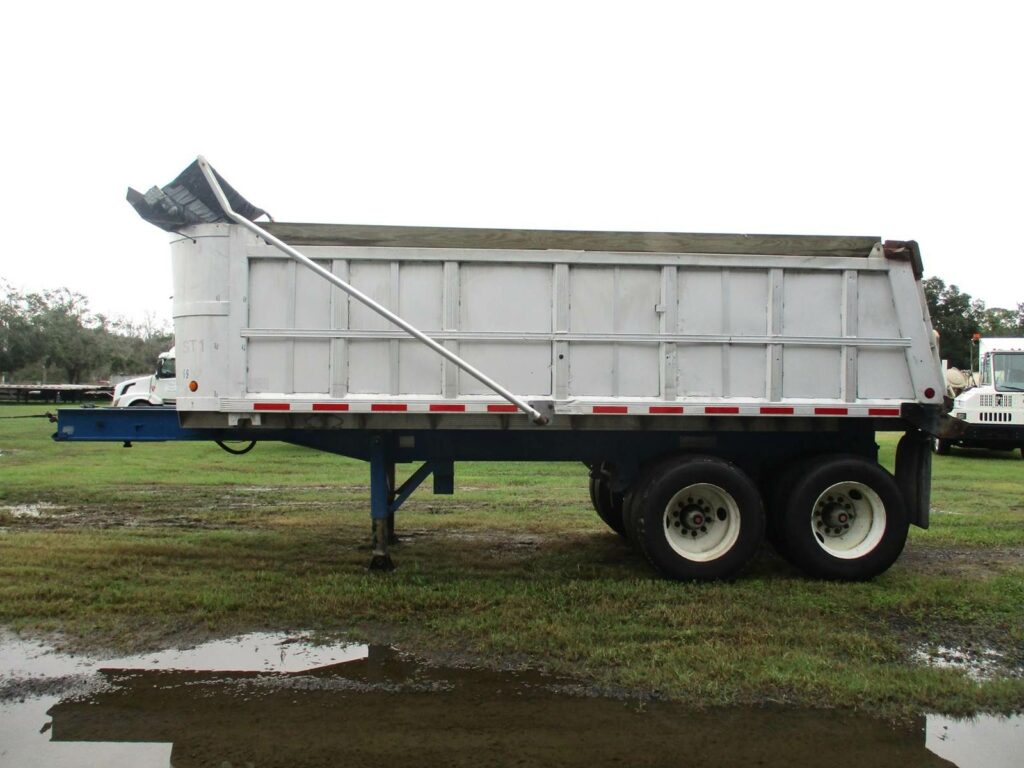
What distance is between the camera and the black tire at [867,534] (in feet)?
25.3

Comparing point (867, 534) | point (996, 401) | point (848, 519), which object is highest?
point (996, 401)

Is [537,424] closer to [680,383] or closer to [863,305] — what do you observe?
[680,383]

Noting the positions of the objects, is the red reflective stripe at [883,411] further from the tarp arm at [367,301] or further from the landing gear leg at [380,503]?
the landing gear leg at [380,503]

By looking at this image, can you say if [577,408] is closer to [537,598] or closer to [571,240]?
[571,240]

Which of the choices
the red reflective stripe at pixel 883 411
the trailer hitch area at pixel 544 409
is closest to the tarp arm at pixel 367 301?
the trailer hitch area at pixel 544 409

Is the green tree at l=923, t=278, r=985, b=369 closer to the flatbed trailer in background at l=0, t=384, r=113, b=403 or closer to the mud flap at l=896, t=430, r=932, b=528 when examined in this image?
the flatbed trailer in background at l=0, t=384, r=113, b=403

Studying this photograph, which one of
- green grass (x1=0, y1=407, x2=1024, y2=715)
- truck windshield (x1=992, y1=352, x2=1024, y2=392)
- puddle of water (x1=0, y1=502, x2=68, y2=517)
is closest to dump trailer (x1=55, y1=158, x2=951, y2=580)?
green grass (x1=0, y1=407, x2=1024, y2=715)

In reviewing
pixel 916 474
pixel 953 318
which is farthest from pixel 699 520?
pixel 953 318

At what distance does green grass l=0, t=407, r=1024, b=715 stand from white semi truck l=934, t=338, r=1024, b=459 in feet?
31.1

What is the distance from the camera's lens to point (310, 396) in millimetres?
7336

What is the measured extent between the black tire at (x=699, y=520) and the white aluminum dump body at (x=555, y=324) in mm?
510

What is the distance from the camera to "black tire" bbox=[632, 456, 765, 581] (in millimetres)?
7543

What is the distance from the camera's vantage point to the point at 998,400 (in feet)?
66.6

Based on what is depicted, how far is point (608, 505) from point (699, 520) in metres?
1.99
